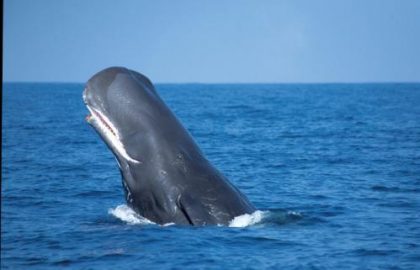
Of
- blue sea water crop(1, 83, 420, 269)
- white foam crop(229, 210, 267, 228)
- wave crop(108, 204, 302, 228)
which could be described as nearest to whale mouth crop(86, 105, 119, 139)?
wave crop(108, 204, 302, 228)

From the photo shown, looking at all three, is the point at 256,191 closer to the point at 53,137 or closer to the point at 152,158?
the point at 152,158

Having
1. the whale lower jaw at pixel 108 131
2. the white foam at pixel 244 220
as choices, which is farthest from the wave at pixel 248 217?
the whale lower jaw at pixel 108 131

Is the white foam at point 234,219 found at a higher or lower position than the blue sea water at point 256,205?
higher

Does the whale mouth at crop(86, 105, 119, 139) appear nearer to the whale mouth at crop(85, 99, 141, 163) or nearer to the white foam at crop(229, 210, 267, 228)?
the whale mouth at crop(85, 99, 141, 163)

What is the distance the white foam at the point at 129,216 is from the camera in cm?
1318

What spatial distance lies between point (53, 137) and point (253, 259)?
2775 cm

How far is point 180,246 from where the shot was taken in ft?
40.8

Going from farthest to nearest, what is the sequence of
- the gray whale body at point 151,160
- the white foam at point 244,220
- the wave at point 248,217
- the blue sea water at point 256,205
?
the wave at point 248,217 < the white foam at point 244,220 < the gray whale body at point 151,160 < the blue sea water at point 256,205

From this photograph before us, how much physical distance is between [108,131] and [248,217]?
2.76 meters

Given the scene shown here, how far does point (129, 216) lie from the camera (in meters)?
13.9

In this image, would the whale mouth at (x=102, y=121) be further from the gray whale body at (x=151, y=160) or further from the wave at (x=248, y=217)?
the wave at (x=248, y=217)

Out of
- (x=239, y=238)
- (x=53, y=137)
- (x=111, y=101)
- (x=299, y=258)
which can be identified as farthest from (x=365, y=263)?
(x=53, y=137)

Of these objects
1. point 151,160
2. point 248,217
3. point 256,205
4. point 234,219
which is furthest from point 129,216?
point 256,205

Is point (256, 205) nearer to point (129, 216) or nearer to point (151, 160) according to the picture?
point (129, 216)
